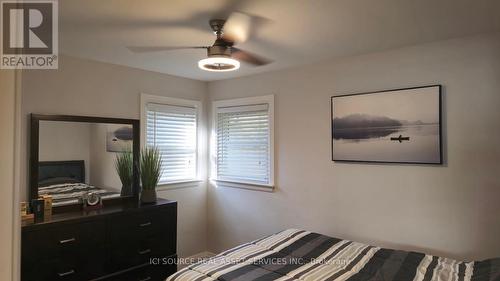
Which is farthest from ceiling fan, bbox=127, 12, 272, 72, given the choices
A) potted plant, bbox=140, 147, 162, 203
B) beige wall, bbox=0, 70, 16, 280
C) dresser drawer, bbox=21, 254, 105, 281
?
dresser drawer, bbox=21, 254, 105, 281

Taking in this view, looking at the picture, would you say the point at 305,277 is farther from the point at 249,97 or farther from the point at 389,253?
the point at 249,97

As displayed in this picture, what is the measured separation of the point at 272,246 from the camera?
246cm

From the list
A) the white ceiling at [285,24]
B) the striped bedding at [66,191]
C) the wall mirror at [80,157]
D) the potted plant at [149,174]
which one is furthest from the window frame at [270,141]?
the striped bedding at [66,191]

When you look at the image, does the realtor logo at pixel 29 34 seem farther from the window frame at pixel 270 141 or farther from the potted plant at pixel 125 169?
the window frame at pixel 270 141

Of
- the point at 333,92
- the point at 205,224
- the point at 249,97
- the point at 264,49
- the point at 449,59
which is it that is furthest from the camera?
the point at 205,224

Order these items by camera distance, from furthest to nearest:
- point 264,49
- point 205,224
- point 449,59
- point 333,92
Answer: point 205,224 → point 333,92 → point 264,49 → point 449,59

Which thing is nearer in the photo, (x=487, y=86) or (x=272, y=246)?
Answer: (x=487, y=86)

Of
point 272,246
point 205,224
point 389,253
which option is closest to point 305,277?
point 272,246

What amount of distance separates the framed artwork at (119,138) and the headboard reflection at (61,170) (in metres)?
0.32

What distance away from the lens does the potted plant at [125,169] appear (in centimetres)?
321

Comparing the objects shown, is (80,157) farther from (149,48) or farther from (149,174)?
(149,48)

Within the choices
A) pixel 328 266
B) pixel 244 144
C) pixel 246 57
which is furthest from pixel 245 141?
pixel 328 266

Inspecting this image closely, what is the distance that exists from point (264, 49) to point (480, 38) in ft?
5.24

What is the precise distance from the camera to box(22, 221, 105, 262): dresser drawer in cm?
229
